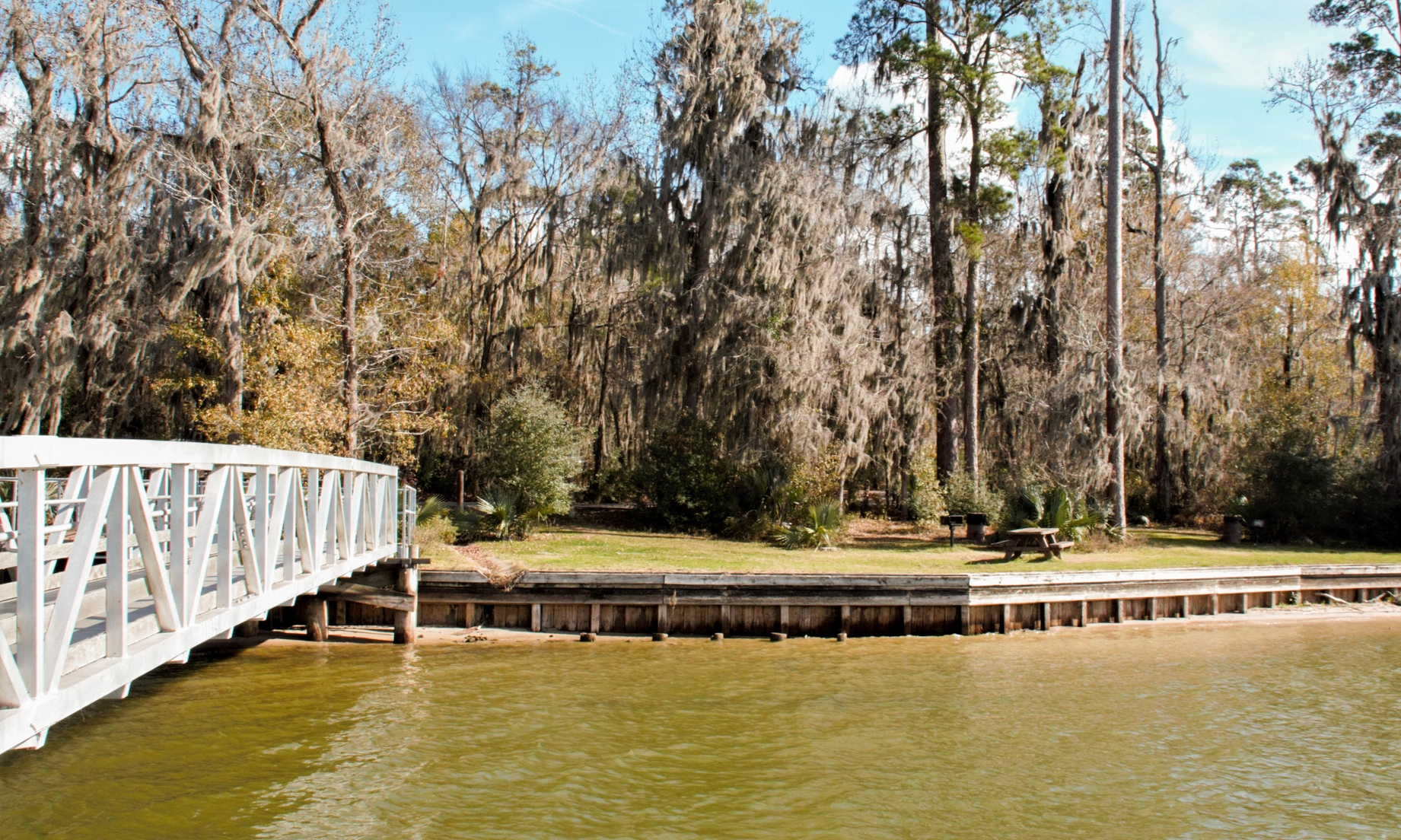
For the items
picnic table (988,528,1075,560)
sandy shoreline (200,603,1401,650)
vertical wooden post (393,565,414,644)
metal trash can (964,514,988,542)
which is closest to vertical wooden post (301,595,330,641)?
sandy shoreline (200,603,1401,650)

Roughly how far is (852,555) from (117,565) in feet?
51.6

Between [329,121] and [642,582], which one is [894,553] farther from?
[329,121]

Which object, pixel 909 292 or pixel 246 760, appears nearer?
pixel 246 760

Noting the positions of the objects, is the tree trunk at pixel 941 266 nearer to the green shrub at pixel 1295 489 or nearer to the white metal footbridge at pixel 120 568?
the green shrub at pixel 1295 489

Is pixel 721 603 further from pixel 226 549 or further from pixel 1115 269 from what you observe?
pixel 1115 269

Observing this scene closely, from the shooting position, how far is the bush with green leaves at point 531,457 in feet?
66.8

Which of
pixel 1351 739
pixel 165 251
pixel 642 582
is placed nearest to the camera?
pixel 1351 739

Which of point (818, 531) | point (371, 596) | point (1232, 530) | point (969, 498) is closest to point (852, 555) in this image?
point (818, 531)

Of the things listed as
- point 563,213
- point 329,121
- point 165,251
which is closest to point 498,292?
point 563,213

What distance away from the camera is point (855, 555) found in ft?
63.6

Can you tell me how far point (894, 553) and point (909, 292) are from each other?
12.5 m

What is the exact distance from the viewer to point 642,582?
1531cm

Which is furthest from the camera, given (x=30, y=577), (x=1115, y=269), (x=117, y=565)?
(x=1115, y=269)

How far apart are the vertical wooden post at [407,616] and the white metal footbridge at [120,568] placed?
462 centimetres
